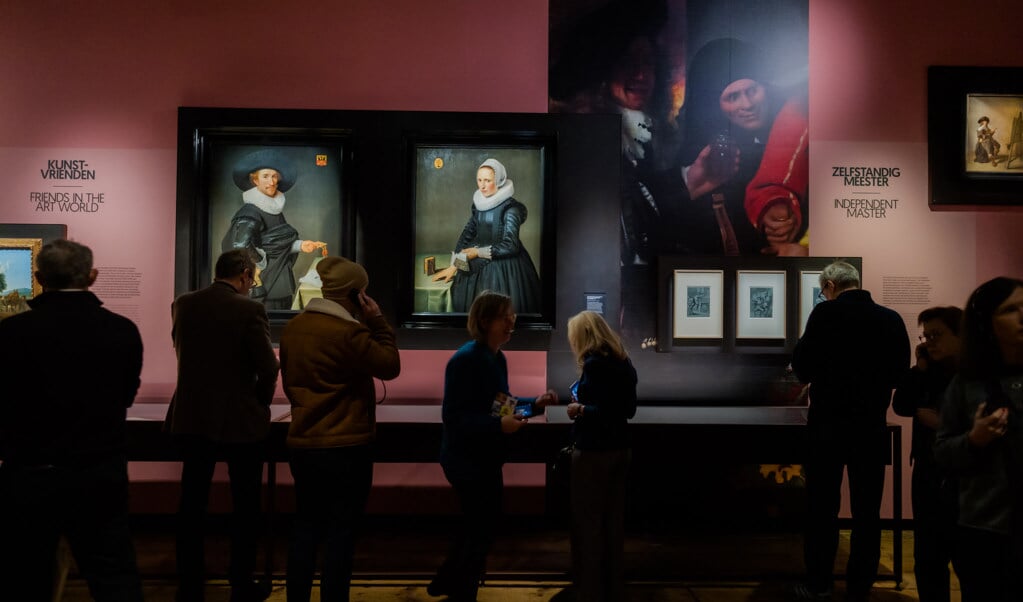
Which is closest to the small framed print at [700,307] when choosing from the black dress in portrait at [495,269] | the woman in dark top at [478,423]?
the black dress in portrait at [495,269]

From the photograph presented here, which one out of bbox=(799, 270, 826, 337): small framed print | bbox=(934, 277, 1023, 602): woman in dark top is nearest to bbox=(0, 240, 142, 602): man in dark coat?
bbox=(934, 277, 1023, 602): woman in dark top

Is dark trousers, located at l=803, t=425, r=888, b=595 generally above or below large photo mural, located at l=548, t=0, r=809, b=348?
below

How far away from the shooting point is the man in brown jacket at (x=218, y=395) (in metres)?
3.27

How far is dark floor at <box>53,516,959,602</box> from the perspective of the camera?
3867 mm

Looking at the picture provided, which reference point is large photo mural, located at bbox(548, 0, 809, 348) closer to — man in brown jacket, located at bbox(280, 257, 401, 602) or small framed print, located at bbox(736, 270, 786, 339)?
small framed print, located at bbox(736, 270, 786, 339)

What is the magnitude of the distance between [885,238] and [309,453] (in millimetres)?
4218

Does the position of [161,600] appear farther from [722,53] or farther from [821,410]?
[722,53]

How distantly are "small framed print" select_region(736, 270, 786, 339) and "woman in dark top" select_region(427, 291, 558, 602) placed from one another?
7.06 feet

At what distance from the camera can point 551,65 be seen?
498 cm

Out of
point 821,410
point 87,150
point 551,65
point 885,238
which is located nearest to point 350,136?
point 551,65

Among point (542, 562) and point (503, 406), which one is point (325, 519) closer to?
point (503, 406)

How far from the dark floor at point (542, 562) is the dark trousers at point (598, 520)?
22.1 inches

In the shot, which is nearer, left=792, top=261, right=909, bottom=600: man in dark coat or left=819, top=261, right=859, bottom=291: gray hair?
left=792, top=261, right=909, bottom=600: man in dark coat

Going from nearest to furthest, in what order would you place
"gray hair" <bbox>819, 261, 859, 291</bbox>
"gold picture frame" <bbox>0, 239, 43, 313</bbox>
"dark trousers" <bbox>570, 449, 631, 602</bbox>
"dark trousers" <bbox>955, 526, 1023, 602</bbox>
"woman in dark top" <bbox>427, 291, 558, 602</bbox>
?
1. "dark trousers" <bbox>955, 526, 1023, 602</bbox>
2. "woman in dark top" <bbox>427, 291, 558, 602</bbox>
3. "dark trousers" <bbox>570, 449, 631, 602</bbox>
4. "gray hair" <bbox>819, 261, 859, 291</bbox>
5. "gold picture frame" <bbox>0, 239, 43, 313</bbox>
